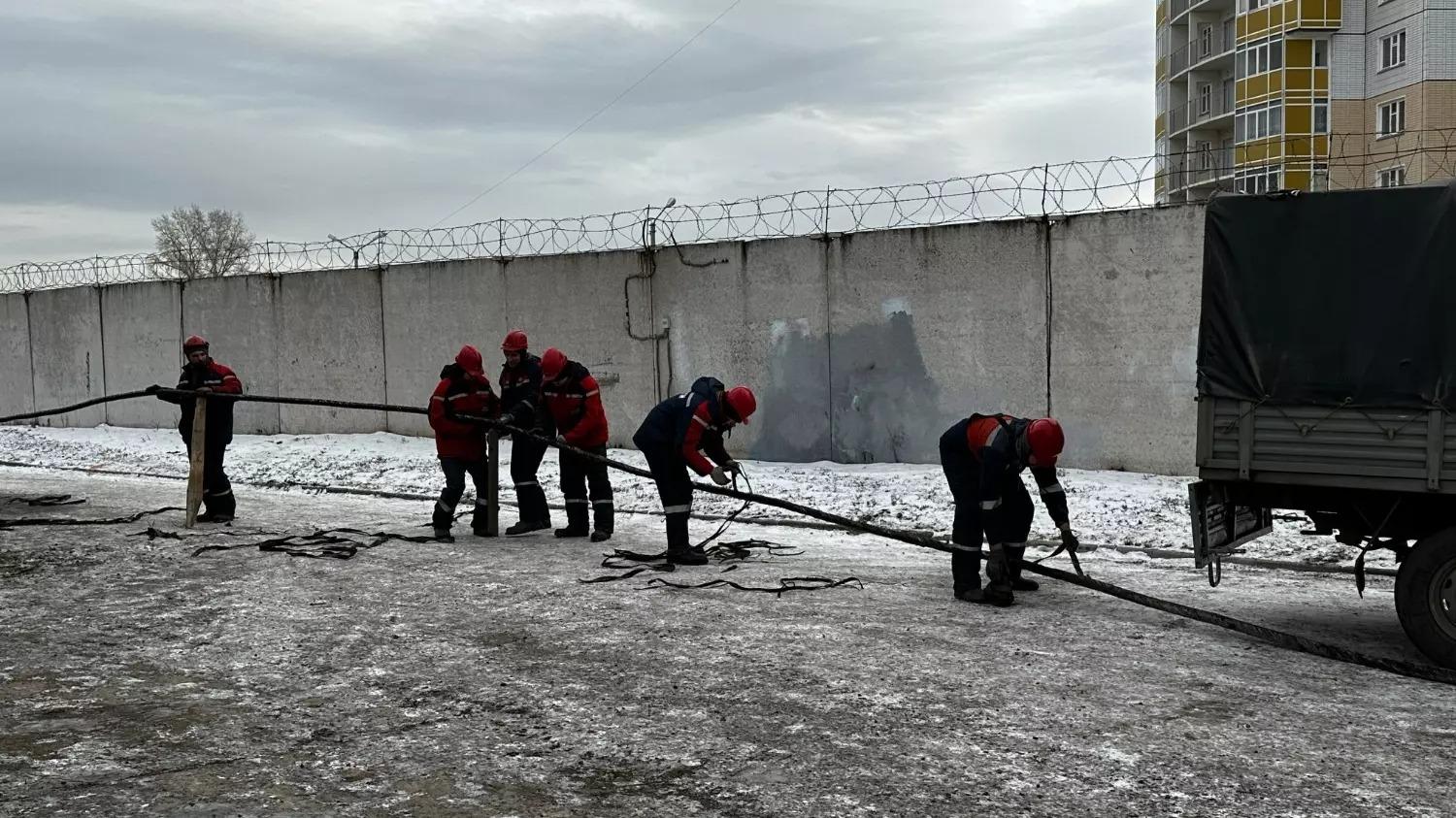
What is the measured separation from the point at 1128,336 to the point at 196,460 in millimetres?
9472

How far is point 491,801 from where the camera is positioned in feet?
13.7

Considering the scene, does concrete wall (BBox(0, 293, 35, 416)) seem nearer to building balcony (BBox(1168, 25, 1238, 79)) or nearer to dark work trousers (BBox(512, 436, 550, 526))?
dark work trousers (BBox(512, 436, 550, 526))

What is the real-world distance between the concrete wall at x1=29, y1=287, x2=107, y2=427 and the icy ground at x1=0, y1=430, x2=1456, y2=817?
632 inches

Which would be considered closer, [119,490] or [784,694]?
[784,694]

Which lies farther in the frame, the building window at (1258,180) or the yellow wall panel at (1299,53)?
the yellow wall panel at (1299,53)

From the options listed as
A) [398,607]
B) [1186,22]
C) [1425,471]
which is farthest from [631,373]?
[1186,22]

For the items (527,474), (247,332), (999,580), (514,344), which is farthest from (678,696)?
(247,332)

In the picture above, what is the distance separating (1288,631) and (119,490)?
42.8 feet

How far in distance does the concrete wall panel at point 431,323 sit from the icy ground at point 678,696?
888cm

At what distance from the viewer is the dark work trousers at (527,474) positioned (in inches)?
426

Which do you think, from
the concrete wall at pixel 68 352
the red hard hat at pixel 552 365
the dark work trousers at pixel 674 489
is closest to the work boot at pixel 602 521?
the red hard hat at pixel 552 365

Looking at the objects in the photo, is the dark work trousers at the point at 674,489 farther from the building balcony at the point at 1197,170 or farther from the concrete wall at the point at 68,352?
the concrete wall at the point at 68,352

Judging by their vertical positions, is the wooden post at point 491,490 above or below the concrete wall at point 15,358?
below

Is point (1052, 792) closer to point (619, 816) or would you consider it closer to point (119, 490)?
point (619, 816)
